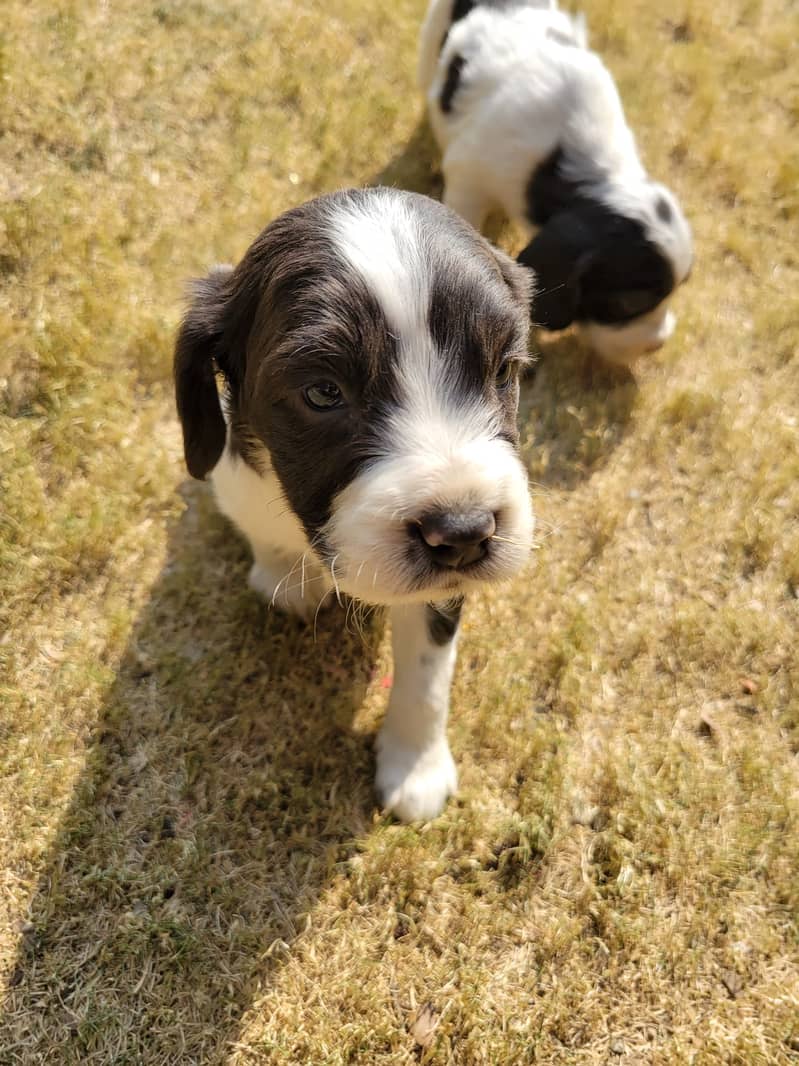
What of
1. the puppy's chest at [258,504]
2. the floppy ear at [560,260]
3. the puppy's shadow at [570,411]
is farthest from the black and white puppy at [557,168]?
the puppy's chest at [258,504]

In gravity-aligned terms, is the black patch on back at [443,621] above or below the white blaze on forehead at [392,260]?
below

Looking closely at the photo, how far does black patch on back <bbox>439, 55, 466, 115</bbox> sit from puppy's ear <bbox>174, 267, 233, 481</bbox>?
276cm

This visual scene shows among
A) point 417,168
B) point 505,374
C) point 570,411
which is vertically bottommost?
point 570,411

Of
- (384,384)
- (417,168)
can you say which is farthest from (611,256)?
(384,384)

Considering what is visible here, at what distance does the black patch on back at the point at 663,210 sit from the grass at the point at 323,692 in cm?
81

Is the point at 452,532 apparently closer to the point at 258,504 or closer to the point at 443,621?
the point at 443,621

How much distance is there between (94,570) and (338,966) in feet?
6.19

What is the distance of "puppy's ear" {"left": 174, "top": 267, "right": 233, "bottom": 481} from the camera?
259cm

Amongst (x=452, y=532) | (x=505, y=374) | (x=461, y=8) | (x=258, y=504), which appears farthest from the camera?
(x=461, y=8)

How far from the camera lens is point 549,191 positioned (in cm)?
447

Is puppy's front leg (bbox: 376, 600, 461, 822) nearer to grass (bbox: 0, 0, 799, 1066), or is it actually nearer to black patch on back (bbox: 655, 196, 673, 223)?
grass (bbox: 0, 0, 799, 1066)

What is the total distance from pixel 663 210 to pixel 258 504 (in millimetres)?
2714

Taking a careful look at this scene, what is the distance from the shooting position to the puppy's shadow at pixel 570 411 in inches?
171

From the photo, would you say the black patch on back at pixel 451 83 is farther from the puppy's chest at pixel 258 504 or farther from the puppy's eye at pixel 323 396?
the puppy's eye at pixel 323 396
